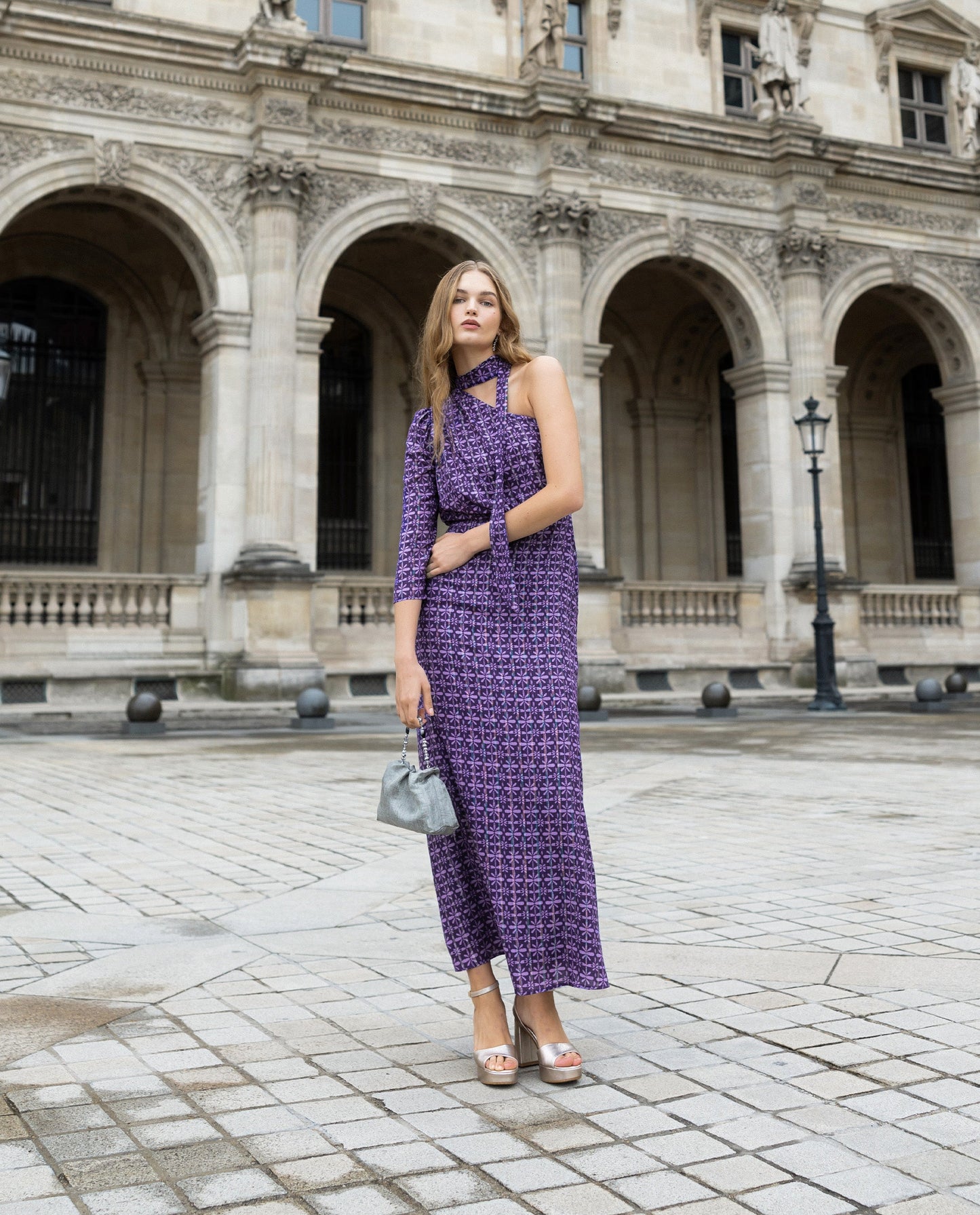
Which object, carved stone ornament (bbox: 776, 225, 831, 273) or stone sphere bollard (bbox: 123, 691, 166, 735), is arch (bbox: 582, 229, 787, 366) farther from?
stone sphere bollard (bbox: 123, 691, 166, 735)

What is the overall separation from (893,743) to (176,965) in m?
9.72

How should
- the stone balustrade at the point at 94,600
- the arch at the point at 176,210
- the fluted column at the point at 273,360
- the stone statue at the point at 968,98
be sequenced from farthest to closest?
the stone statue at the point at 968,98, the fluted column at the point at 273,360, the arch at the point at 176,210, the stone balustrade at the point at 94,600

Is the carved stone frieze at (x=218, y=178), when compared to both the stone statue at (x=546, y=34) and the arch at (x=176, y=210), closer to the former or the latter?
the arch at (x=176, y=210)

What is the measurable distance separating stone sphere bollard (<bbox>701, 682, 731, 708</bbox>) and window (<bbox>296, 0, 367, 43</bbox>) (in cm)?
1278

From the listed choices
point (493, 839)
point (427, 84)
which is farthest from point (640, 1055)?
point (427, 84)

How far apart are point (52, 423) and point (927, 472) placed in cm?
2108

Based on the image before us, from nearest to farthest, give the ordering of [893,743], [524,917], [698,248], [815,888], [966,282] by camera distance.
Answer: [524,917] < [815,888] < [893,743] < [698,248] < [966,282]

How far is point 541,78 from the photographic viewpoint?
20031 millimetres

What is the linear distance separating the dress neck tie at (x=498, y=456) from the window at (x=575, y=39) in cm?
2112

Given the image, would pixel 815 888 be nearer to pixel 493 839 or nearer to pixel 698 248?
pixel 493 839

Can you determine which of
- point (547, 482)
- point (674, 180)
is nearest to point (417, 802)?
point (547, 482)

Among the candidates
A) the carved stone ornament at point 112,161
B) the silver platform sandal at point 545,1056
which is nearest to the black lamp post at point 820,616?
the carved stone ornament at point 112,161

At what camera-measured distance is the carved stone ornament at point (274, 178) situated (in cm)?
1838

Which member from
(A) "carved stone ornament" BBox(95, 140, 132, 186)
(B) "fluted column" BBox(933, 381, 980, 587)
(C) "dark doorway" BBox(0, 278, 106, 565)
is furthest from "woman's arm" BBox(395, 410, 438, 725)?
(B) "fluted column" BBox(933, 381, 980, 587)
